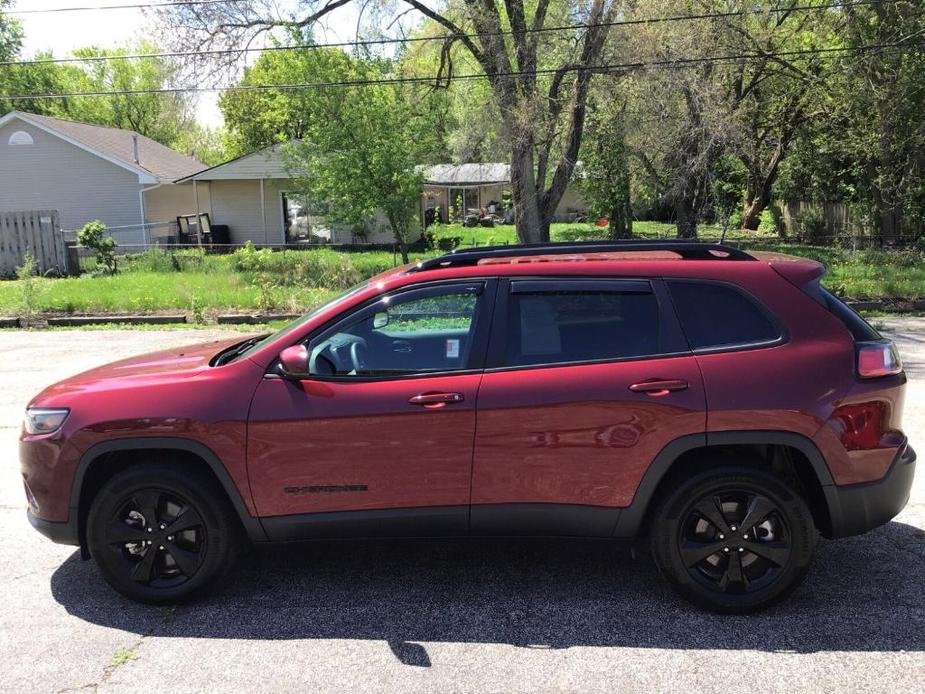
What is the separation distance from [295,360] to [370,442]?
54 cm

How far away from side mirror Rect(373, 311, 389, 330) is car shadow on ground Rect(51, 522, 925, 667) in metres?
1.16

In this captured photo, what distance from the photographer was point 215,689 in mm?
3283

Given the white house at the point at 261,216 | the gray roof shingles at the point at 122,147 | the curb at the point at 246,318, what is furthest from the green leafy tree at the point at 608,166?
the gray roof shingles at the point at 122,147

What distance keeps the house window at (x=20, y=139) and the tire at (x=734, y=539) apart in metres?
31.5

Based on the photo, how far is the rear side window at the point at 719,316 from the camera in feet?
12.5

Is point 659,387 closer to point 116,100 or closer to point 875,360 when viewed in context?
point 875,360

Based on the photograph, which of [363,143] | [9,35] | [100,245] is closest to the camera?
[363,143]

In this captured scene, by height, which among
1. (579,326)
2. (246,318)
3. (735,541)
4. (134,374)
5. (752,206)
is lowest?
(735,541)

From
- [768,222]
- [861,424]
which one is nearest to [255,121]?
[768,222]

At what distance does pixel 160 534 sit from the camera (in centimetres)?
396

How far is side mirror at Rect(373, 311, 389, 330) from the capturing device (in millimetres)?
4117

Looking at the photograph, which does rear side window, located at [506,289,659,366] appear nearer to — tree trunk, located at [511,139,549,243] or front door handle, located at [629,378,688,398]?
front door handle, located at [629,378,688,398]

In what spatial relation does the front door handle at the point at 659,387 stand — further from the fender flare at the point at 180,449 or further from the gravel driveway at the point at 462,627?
the fender flare at the point at 180,449

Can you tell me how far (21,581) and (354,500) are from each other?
2089 mm
